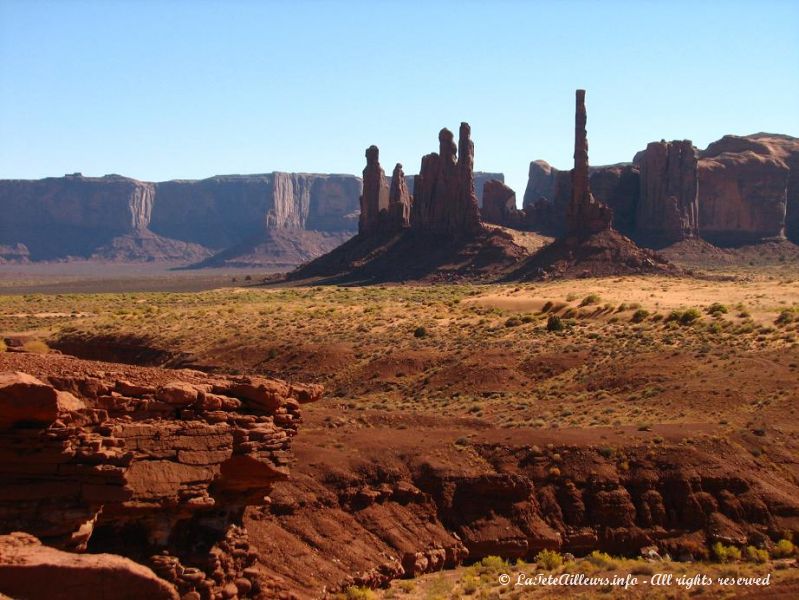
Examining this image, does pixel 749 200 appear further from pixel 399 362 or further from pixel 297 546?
pixel 297 546

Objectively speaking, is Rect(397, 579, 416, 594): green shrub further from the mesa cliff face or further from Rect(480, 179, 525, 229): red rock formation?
Rect(480, 179, 525, 229): red rock formation

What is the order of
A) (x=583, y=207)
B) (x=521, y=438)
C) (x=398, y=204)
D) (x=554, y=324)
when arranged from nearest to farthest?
(x=521, y=438)
(x=554, y=324)
(x=583, y=207)
(x=398, y=204)

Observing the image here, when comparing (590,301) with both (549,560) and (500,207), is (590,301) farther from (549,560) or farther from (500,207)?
(500,207)

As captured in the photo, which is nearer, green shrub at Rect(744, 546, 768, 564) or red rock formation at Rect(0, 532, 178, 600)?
red rock formation at Rect(0, 532, 178, 600)

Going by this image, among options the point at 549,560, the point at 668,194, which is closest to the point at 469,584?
the point at 549,560

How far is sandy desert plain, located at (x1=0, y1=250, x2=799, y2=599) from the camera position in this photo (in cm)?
2117

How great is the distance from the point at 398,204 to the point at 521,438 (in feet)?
298

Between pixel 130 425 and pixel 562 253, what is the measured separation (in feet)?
260

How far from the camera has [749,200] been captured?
132 m

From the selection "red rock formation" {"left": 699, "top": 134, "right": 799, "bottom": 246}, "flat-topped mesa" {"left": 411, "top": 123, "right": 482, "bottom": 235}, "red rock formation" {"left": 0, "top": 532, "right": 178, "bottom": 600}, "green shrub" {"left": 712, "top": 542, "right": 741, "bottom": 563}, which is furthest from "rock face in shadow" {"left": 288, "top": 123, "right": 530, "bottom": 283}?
"red rock formation" {"left": 0, "top": 532, "right": 178, "bottom": 600}

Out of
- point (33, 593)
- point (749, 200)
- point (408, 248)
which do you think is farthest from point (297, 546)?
point (749, 200)

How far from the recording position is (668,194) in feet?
403

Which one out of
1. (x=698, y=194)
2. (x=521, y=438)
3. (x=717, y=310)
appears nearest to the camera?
(x=521, y=438)

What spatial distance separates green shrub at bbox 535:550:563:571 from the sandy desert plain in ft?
0.15
